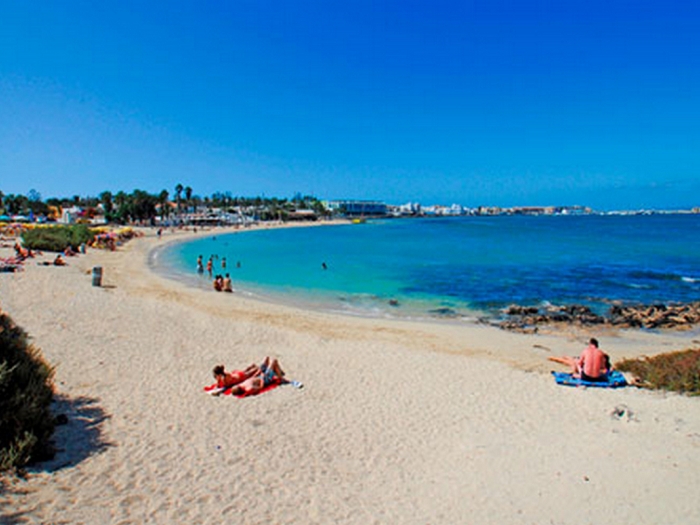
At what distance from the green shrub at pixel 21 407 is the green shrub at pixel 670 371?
10.8m

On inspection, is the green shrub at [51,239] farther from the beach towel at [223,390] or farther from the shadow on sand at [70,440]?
the beach towel at [223,390]

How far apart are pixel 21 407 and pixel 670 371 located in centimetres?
1167

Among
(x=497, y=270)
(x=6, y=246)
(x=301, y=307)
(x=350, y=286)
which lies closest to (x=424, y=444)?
(x=301, y=307)

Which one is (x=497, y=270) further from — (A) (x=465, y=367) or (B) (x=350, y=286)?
(A) (x=465, y=367)

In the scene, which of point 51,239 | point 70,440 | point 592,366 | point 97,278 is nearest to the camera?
point 70,440

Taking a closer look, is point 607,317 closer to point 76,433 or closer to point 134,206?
point 76,433

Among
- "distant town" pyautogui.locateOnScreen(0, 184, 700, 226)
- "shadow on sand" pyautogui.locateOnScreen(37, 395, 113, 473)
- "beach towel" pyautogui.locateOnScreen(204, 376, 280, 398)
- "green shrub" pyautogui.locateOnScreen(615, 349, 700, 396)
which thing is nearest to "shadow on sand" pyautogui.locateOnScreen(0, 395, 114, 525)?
"shadow on sand" pyautogui.locateOnScreen(37, 395, 113, 473)

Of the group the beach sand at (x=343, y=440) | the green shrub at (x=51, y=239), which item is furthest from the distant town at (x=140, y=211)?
the beach sand at (x=343, y=440)

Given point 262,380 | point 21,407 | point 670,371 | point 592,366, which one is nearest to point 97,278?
point 262,380

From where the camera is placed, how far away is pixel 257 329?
1384cm

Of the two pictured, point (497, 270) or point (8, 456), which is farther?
point (497, 270)

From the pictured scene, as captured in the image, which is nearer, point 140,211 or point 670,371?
point 670,371

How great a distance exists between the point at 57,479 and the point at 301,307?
15.0 metres

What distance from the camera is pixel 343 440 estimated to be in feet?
22.1
